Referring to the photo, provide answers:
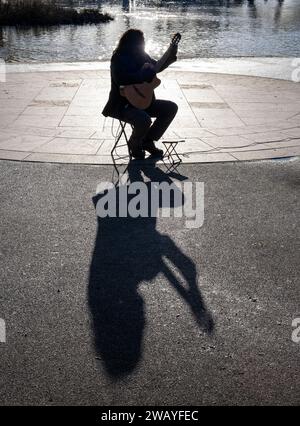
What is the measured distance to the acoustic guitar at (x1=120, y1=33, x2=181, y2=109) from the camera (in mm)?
6445

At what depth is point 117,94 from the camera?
22.1 feet

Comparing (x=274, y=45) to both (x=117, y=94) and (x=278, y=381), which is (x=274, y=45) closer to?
(x=117, y=94)

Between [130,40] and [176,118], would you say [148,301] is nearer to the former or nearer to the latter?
[130,40]

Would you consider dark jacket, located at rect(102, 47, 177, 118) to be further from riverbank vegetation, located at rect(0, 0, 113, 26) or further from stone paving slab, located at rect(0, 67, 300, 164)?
riverbank vegetation, located at rect(0, 0, 113, 26)

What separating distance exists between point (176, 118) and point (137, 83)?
101 inches

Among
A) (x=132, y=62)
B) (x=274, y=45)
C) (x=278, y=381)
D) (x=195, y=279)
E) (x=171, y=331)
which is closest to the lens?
(x=278, y=381)

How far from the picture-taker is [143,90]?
6.67 metres

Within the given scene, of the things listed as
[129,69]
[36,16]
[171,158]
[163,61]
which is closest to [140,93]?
[129,69]

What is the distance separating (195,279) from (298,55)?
16.8 meters

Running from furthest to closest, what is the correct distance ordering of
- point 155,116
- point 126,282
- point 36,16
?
point 36,16, point 155,116, point 126,282

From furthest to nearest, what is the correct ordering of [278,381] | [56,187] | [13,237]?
[56,187]
[13,237]
[278,381]

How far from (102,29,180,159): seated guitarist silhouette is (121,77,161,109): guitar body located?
0.06 metres

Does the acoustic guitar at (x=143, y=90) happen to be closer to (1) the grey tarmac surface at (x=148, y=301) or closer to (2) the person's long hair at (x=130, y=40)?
(2) the person's long hair at (x=130, y=40)
